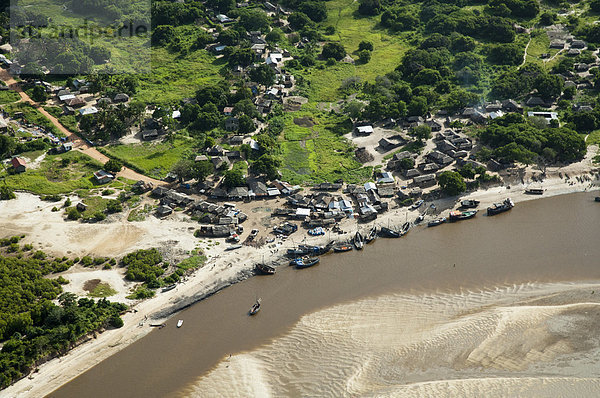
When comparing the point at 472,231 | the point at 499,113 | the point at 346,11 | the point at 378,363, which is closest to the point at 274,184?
the point at 472,231

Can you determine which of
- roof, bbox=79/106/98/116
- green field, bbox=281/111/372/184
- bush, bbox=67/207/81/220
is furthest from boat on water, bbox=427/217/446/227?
roof, bbox=79/106/98/116

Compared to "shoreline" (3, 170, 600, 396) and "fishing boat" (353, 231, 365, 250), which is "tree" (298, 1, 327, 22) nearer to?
"shoreline" (3, 170, 600, 396)

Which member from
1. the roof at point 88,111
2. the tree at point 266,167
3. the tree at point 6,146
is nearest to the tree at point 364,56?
the tree at point 266,167

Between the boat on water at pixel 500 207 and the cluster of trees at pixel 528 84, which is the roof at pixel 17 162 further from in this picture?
the cluster of trees at pixel 528 84

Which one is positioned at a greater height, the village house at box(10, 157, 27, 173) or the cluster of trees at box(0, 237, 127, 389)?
the village house at box(10, 157, 27, 173)

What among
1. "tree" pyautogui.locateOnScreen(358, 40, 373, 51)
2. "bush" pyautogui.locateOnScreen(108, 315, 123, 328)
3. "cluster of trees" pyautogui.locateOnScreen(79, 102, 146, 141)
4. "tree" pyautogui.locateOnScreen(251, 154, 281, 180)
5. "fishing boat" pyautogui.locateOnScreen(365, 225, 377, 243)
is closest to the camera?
"bush" pyautogui.locateOnScreen(108, 315, 123, 328)

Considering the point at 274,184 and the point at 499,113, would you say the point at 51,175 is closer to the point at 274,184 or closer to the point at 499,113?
the point at 274,184
